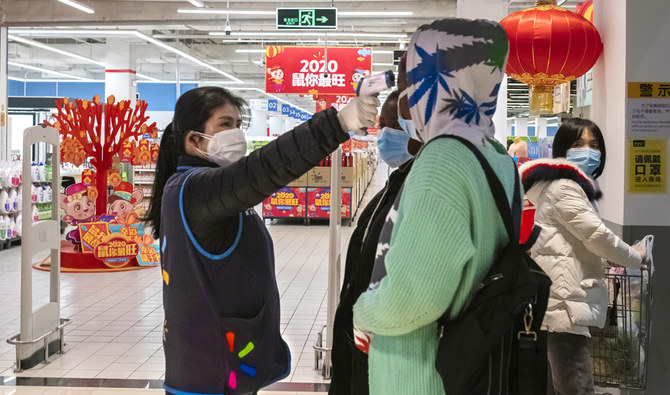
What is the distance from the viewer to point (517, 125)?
47844 millimetres

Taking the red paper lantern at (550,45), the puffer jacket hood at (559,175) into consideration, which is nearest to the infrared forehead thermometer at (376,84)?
the puffer jacket hood at (559,175)

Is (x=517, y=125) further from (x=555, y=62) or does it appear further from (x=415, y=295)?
(x=415, y=295)

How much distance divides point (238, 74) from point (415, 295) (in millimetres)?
30436

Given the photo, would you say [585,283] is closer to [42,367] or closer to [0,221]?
[42,367]

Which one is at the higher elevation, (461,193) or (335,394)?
(461,193)

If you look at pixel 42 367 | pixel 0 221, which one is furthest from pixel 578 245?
pixel 0 221

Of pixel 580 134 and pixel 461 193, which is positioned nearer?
pixel 461 193

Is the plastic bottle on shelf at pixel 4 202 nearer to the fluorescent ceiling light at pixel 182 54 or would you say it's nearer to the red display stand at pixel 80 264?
the red display stand at pixel 80 264

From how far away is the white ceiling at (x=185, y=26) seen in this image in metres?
14.3

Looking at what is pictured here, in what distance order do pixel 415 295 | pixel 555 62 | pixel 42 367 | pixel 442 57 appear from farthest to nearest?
pixel 42 367, pixel 555 62, pixel 442 57, pixel 415 295

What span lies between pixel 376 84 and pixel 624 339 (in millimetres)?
2311

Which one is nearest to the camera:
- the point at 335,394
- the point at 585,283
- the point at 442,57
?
the point at 442,57

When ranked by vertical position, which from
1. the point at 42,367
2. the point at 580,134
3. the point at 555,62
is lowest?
the point at 42,367

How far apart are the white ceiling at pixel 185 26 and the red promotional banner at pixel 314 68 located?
1.53 meters
